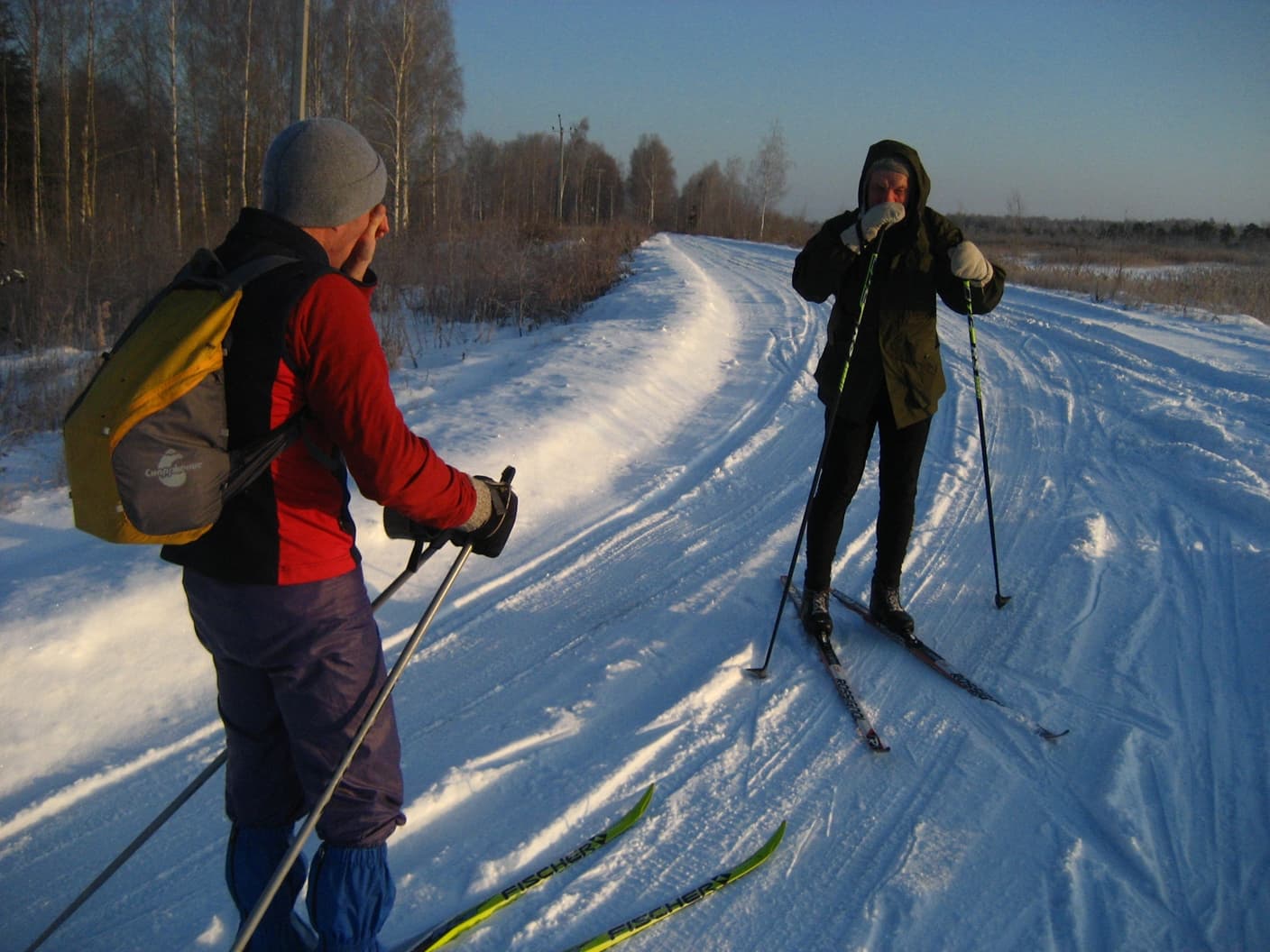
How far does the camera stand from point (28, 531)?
14.1 ft

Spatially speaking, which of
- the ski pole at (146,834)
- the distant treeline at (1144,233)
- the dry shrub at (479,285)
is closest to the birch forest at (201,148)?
the dry shrub at (479,285)

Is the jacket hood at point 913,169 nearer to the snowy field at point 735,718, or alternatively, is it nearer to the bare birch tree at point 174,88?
the snowy field at point 735,718

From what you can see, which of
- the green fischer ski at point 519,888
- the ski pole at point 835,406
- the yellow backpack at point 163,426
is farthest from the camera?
the ski pole at point 835,406

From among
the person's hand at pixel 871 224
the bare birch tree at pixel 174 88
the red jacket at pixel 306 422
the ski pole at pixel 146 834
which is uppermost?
the bare birch tree at pixel 174 88

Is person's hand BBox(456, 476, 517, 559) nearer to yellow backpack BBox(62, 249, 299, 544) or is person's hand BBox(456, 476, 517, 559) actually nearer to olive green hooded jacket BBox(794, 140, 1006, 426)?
yellow backpack BBox(62, 249, 299, 544)

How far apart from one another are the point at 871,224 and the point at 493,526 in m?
2.19

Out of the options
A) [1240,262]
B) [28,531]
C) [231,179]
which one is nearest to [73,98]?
[231,179]

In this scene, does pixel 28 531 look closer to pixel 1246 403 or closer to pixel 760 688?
pixel 760 688

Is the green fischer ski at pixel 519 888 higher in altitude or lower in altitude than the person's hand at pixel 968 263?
lower

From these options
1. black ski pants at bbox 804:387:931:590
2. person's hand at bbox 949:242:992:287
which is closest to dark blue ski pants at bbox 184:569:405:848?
black ski pants at bbox 804:387:931:590

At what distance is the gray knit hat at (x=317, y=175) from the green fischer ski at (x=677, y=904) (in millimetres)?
1973

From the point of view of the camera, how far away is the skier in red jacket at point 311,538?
61.9 inches

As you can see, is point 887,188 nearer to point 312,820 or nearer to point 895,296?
point 895,296

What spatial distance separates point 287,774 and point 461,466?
3.55 metres
